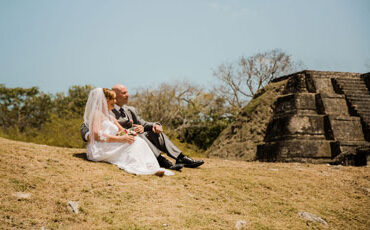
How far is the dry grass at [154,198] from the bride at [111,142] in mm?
165

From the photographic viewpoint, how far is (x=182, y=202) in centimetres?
437

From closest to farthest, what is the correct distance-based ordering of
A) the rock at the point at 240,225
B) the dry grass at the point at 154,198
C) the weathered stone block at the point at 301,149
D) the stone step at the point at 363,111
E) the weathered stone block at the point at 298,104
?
the dry grass at the point at 154,198 < the rock at the point at 240,225 < the weathered stone block at the point at 301,149 < the weathered stone block at the point at 298,104 < the stone step at the point at 363,111

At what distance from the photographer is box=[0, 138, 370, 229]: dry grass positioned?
3.59 m

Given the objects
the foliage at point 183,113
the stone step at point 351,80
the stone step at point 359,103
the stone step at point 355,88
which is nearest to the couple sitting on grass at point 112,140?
the stone step at point 359,103

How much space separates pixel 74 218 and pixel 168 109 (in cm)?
1912

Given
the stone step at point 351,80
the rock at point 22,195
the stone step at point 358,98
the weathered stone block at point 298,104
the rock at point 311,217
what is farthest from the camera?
the stone step at point 351,80

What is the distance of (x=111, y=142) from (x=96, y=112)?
1.78 ft

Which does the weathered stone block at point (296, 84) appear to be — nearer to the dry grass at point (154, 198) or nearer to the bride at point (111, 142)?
the dry grass at point (154, 198)

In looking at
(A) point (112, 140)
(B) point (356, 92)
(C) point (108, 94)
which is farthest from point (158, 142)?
(B) point (356, 92)

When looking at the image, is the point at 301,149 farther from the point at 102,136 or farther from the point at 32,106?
the point at 32,106

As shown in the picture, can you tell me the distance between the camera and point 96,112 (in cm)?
488

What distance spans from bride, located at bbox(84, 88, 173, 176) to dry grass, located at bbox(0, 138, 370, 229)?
0.16 metres

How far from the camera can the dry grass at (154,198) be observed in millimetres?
3590

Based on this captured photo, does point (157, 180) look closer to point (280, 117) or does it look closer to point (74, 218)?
point (74, 218)
